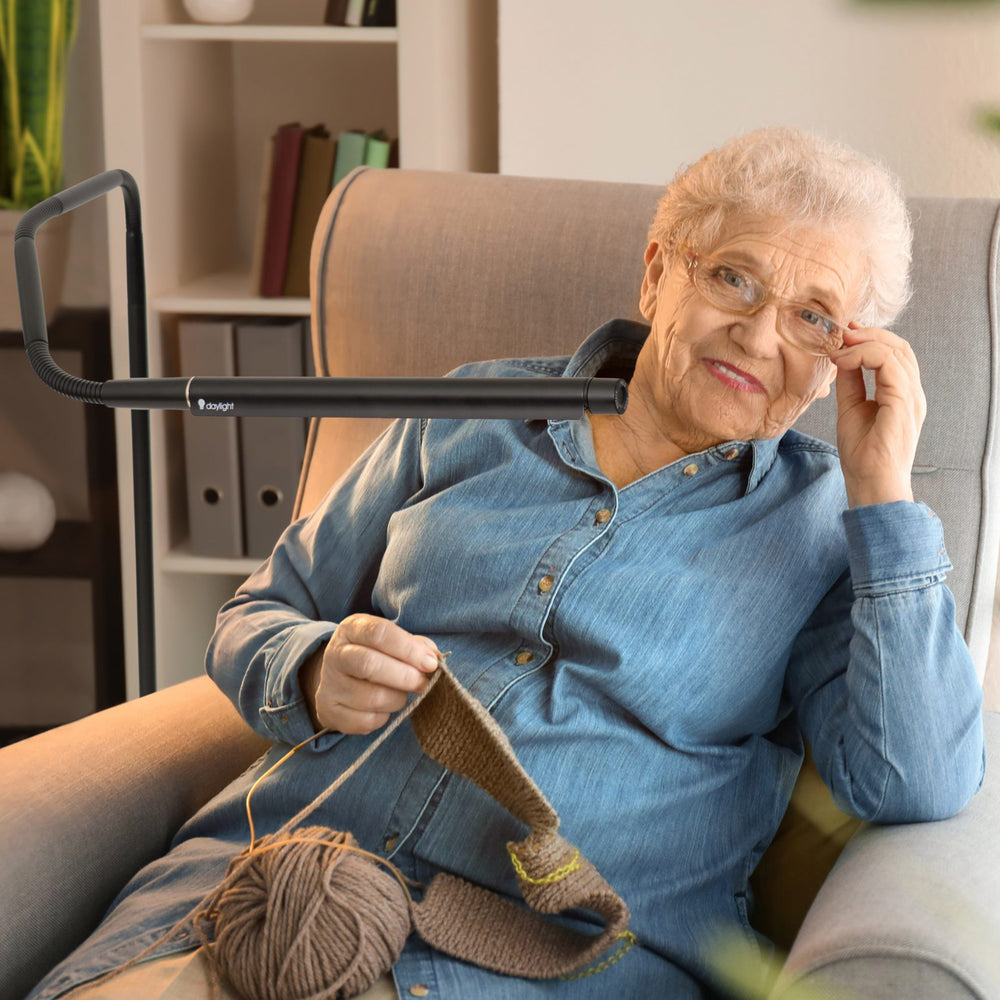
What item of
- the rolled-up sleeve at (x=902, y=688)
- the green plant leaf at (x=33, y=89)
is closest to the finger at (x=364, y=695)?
the rolled-up sleeve at (x=902, y=688)

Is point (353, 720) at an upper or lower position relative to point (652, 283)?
lower

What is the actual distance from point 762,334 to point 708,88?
91 centimetres

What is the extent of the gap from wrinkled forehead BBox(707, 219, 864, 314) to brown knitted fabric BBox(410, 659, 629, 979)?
1.45 ft

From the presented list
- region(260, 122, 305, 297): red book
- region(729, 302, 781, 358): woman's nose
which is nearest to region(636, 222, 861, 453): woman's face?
region(729, 302, 781, 358): woman's nose

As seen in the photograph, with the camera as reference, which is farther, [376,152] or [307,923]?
[376,152]

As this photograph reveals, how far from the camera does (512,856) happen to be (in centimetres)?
89

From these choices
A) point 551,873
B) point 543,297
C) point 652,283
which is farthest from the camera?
point 543,297

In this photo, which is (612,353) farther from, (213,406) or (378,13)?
(378,13)

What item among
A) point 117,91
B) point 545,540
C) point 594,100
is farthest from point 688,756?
point 117,91

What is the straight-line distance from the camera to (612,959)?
915 mm

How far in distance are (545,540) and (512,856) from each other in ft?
0.94

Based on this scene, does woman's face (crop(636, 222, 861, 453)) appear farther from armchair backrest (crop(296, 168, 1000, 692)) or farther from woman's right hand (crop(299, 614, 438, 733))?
woman's right hand (crop(299, 614, 438, 733))

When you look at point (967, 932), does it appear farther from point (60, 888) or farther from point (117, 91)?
point (117, 91)

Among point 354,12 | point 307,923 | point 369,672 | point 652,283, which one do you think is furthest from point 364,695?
point 354,12
